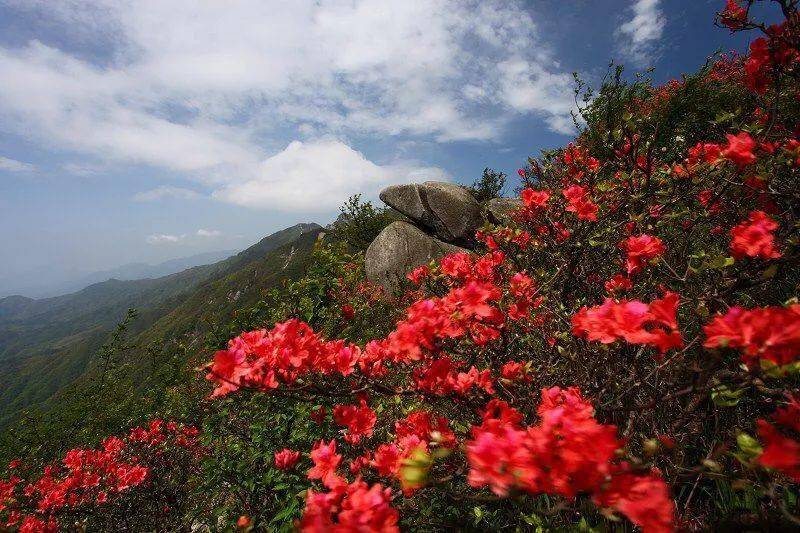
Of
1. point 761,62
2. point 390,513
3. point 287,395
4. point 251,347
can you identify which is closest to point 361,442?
point 287,395

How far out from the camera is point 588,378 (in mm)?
2424

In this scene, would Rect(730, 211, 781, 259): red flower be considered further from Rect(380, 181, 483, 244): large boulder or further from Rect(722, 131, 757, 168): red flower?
Rect(380, 181, 483, 244): large boulder

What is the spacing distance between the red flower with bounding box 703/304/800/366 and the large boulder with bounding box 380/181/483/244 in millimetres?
13294

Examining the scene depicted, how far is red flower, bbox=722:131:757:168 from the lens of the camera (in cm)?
241

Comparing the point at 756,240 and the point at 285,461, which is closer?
the point at 756,240

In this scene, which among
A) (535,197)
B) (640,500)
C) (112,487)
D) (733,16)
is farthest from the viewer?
(112,487)

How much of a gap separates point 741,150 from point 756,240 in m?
0.99

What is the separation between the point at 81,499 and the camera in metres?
5.02

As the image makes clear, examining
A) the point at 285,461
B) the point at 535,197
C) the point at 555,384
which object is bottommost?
the point at 285,461

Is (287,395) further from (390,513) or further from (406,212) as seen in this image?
(406,212)

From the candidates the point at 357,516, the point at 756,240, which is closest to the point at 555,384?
the point at 756,240

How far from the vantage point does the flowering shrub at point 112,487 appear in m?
4.80

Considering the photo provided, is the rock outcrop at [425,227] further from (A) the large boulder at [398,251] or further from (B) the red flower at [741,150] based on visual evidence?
(B) the red flower at [741,150]

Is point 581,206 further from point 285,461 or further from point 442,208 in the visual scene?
point 442,208
